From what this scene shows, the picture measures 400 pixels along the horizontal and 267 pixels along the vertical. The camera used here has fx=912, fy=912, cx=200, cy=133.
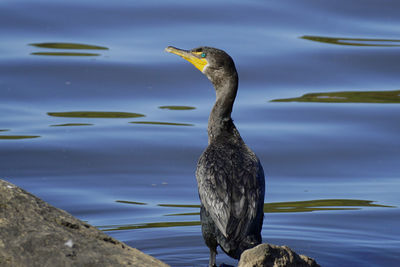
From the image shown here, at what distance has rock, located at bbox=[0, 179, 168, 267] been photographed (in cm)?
475

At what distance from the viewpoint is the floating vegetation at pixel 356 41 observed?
1356 cm

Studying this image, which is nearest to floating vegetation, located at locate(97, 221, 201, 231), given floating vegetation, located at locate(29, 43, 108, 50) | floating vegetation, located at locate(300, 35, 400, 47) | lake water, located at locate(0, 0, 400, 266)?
lake water, located at locate(0, 0, 400, 266)

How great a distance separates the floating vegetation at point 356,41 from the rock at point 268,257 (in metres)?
8.66

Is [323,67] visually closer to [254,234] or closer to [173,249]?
[173,249]

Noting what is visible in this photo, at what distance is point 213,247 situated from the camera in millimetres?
6707

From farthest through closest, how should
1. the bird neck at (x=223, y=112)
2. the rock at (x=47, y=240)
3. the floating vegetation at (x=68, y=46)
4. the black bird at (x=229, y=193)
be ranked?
the floating vegetation at (x=68, y=46)
the bird neck at (x=223, y=112)
the black bird at (x=229, y=193)
the rock at (x=47, y=240)

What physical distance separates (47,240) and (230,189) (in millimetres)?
1817

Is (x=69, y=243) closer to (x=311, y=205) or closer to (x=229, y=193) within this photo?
(x=229, y=193)

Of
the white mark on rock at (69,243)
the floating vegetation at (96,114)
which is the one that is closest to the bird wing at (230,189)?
the white mark on rock at (69,243)

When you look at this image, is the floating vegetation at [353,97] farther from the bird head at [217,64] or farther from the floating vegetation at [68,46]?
the bird head at [217,64]

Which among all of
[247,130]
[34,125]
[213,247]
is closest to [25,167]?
[34,125]

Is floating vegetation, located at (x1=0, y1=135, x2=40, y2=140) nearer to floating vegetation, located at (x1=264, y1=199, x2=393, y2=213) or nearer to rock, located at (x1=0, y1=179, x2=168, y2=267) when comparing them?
floating vegetation, located at (x1=264, y1=199, x2=393, y2=213)

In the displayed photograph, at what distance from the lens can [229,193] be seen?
20.7 feet

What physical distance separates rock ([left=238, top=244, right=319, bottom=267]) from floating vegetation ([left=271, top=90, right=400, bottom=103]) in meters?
6.54
